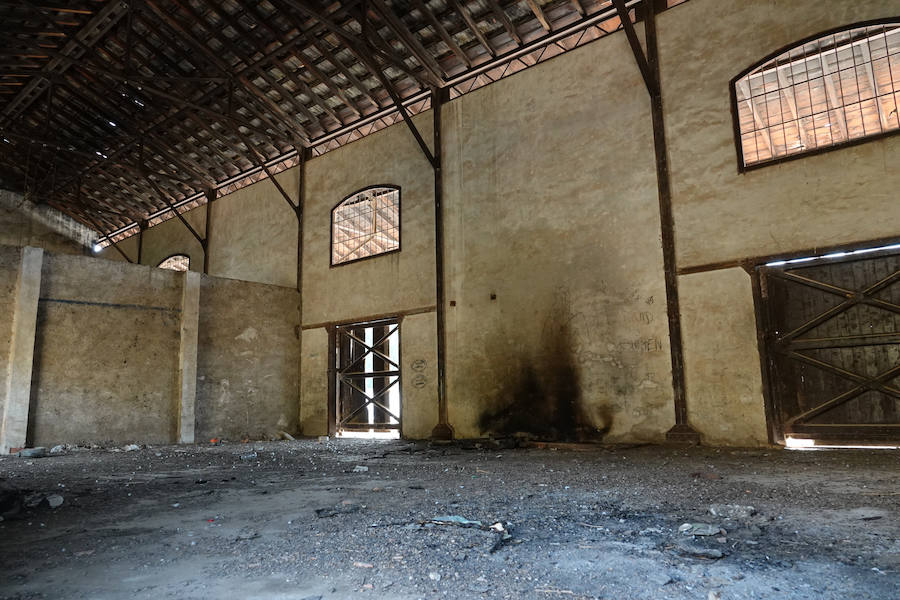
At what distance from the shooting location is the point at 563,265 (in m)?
8.87

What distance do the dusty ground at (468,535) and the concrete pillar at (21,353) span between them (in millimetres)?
3680

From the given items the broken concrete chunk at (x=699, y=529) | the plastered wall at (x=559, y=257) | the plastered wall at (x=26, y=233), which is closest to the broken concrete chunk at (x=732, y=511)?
the broken concrete chunk at (x=699, y=529)

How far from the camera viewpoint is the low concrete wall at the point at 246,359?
1100cm

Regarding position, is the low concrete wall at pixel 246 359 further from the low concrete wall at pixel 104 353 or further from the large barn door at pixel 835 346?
the large barn door at pixel 835 346

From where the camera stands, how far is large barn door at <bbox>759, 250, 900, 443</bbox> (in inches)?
254

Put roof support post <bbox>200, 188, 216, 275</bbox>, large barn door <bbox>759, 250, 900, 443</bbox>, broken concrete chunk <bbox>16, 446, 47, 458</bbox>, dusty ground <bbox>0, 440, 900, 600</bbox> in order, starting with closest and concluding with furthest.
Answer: dusty ground <bbox>0, 440, 900, 600</bbox> < large barn door <bbox>759, 250, 900, 443</bbox> < broken concrete chunk <bbox>16, 446, 47, 458</bbox> < roof support post <bbox>200, 188, 216, 275</bbox>

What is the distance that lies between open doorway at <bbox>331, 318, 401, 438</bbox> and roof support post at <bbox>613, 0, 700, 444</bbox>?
530cm

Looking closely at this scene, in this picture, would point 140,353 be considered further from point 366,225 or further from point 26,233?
point 26,233

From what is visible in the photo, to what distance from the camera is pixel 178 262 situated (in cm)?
1625

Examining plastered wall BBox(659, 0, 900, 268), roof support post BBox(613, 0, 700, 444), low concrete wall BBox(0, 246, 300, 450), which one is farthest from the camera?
low concrete wall BBox(0, 246, 300, 450)

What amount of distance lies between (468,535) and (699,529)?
128 cm

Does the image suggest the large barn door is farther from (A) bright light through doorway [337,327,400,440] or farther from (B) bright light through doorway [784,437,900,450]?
(A) bright light through doorway [337,327,400,440]

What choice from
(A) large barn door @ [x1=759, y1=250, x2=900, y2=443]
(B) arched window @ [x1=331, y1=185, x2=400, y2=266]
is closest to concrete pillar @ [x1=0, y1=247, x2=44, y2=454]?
(B) arched window @ [x1=331, y1=185, x2=400, y2=266]

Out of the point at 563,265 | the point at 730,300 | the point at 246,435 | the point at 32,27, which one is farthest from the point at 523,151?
the point at 32,27
